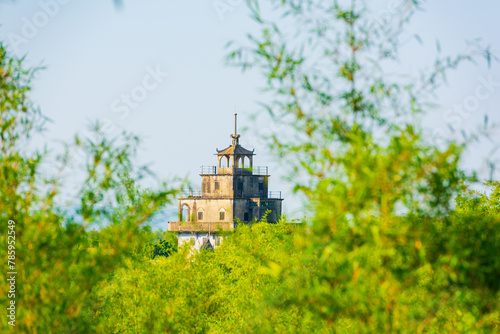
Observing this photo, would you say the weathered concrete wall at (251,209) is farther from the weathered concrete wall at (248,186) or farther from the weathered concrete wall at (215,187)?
the weathered concrete wall at (215,187)

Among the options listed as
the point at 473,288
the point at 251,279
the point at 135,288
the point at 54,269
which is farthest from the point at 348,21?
the point at 251,279

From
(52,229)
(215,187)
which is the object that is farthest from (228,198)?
(52,229)

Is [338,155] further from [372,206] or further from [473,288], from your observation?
[473,288]

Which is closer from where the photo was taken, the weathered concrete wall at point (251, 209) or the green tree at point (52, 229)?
the green tree at point (52, 229)

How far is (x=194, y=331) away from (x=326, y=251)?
51.2 feet

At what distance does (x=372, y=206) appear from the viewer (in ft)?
22.6

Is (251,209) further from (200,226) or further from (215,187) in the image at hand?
(200,226)

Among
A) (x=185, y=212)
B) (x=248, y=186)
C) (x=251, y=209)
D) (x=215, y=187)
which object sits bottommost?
(x=185, y=212)

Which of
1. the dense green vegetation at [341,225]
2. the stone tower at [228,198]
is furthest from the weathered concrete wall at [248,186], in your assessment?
the dense green vegetation at [341,225]

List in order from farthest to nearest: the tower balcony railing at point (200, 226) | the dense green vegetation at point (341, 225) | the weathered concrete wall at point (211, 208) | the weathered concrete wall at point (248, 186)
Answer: the weathered concrete wall at point (248, 186) < the weathered concrete wall at point (211, 208) < the tower balcony railing at point (200, 226) < the dense green vegetation at point (341, 225)

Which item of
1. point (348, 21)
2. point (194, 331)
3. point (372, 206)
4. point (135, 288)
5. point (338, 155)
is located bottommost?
point (194, 331)

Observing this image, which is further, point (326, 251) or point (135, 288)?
point (135, 288)

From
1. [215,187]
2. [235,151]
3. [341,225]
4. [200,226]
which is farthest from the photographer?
[215,187]

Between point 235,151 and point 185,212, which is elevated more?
point 235,151
